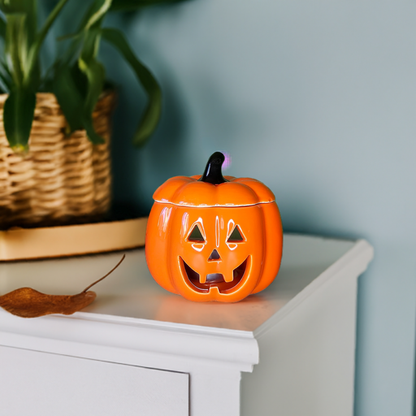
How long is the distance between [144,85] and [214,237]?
0.36 m

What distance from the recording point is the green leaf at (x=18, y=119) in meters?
0.56

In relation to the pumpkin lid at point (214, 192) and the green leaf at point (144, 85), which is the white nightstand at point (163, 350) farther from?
the green leaf at point (144, 85)

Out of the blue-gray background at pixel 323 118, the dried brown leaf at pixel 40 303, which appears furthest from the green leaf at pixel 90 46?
the dried brown leaf at pixel 40 303

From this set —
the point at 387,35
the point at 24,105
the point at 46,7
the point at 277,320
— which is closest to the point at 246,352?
the point at 277,320

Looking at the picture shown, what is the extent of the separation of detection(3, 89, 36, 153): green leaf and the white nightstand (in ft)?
0.51

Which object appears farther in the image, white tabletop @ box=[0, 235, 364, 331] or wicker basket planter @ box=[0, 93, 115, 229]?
wicker basket planter @ box=[0, 93, 115, 229]

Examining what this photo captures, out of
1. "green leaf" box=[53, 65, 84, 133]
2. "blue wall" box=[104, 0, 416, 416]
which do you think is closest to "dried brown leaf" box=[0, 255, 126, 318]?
"green leaf" box=[53, 65, 84, 133]

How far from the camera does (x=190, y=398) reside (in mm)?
403

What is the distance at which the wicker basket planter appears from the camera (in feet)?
2.02

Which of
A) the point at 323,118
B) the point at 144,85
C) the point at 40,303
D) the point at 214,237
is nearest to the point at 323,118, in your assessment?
the point at 323,118

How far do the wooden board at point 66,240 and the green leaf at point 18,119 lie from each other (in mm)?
120

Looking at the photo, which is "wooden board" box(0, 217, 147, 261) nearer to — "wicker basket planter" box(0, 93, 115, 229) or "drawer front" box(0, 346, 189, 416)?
"wicker basket planter" box(0, 93, 115, 229)

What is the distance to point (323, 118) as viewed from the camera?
28.9 inches

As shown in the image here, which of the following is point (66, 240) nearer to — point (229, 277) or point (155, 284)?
point (155, 284)
